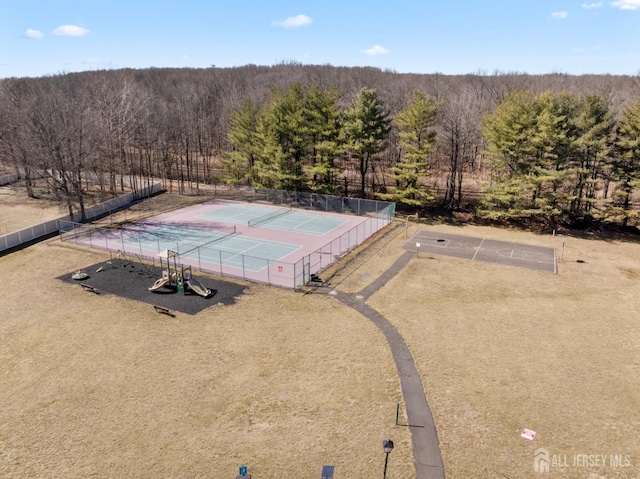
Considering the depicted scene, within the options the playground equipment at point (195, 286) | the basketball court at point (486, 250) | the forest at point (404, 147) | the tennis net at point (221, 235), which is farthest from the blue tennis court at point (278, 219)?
the playground equipment at point (195, 286)

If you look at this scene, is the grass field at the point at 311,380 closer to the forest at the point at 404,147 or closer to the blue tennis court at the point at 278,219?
the blue tennis court at the point at 278,219

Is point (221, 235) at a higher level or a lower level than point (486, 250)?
higher

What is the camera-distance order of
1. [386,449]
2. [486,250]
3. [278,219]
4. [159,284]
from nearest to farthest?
[386,449], [159,284], [486,250], [278,219]

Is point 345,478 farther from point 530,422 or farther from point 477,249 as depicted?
point 477,249

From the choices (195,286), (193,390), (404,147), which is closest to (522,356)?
(193,390)

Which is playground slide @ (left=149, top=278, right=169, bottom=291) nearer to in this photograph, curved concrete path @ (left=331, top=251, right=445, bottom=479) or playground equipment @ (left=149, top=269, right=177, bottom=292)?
playground equipment @ (left=149, top=269, right=177, bottom=292)

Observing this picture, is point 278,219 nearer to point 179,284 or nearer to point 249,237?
point 249,237

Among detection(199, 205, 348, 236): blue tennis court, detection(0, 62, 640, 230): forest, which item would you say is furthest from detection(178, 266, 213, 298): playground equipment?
detection(0, 62, 640, 230): forest
